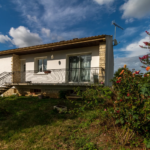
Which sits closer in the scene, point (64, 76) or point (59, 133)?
point (59, 133)

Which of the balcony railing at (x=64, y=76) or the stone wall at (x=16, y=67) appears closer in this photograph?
the balcony railing at (x=64, y=76)

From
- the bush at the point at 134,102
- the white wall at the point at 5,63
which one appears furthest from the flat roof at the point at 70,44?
the bush at the point at 134,102

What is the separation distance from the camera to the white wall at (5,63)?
937cm

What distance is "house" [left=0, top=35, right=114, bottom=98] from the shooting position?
671cm

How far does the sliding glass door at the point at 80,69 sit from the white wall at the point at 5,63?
5545 mm

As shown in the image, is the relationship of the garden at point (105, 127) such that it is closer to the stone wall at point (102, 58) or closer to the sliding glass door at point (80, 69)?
the stone wall at point (102, 58)

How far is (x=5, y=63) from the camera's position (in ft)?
31.3

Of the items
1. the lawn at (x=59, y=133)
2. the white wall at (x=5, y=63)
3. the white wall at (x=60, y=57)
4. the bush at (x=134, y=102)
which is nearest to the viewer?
the bush at (x=134, y=102)

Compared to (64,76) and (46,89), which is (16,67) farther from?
(64,76)

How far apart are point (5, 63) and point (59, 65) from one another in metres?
5.24

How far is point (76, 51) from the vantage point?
7.69m

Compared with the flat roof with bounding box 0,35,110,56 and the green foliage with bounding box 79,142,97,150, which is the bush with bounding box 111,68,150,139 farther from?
the flat roof with bounding box 0,35,110,56

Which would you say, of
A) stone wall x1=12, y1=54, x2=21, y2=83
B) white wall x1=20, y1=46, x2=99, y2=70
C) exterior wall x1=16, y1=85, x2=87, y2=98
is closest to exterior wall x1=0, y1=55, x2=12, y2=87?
stone wall x1=12, y1=54, x2=21, y2=83

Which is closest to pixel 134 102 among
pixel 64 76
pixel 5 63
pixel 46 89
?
pixel 64 76
